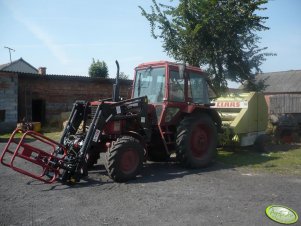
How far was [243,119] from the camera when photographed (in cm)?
1048

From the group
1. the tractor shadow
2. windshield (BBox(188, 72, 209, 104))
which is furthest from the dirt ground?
windshield (BBox(188, 72, 209, 104))

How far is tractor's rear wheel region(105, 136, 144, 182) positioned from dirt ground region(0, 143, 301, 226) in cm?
18

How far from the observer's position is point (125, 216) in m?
4.88

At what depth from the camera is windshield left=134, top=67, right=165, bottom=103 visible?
8.27m

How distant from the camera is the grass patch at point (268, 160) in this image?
8.43 metres

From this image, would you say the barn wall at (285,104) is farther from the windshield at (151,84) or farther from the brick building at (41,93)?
the windshield at (151,84)

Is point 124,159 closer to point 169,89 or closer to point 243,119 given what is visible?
point 169,89

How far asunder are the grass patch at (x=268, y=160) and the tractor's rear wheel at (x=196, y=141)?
0.80 meters

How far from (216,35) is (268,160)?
22.4ft

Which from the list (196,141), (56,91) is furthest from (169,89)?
(56,91)

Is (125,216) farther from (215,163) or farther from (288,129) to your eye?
(288,129)

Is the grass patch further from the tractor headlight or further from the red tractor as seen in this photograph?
the tractor headlight

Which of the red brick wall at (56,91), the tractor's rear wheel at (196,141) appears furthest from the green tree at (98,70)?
the tractor's rear wheel at (196,141)

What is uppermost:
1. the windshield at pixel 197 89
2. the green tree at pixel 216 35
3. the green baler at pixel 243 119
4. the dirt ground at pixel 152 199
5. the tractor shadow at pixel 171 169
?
the green tree at pixel 216 35
